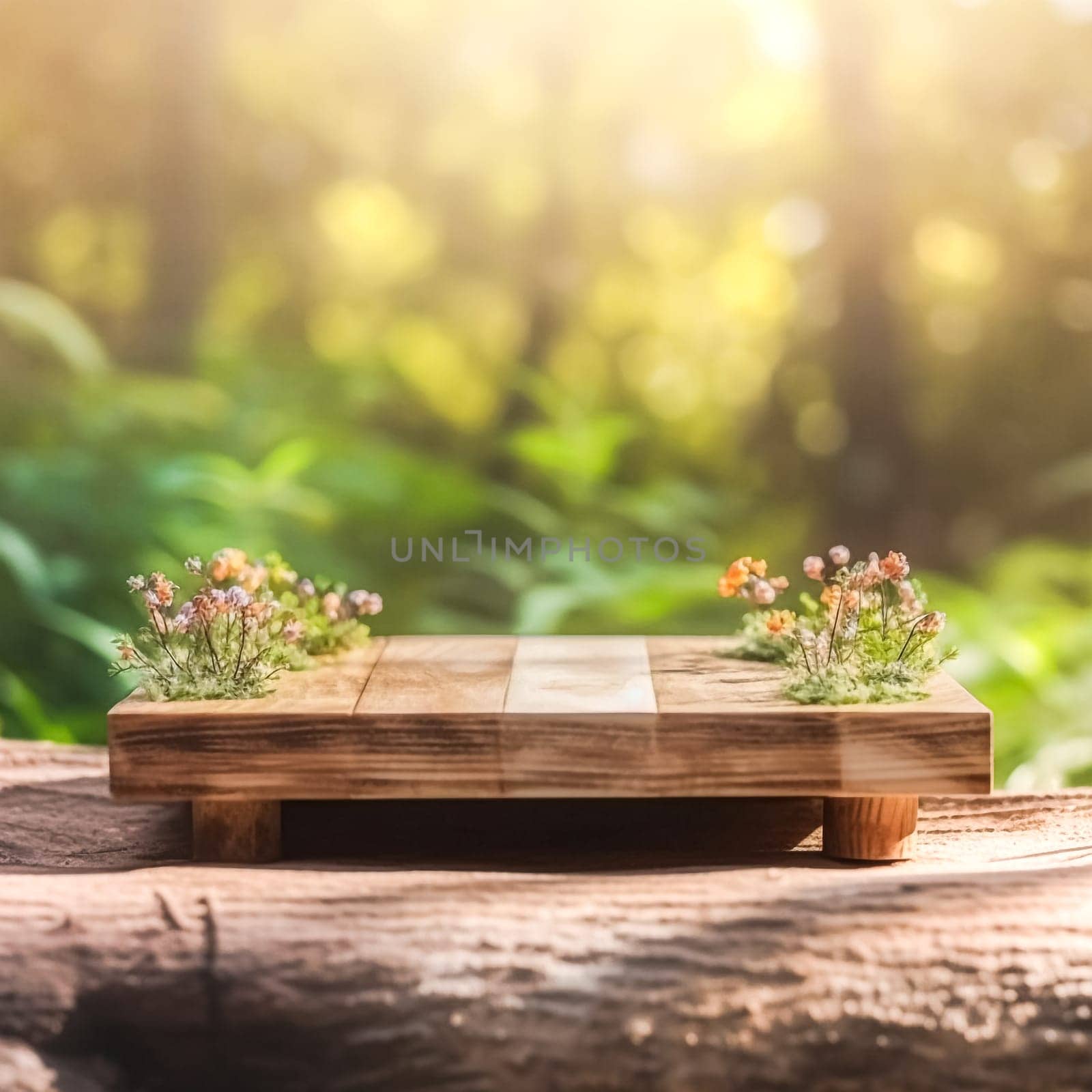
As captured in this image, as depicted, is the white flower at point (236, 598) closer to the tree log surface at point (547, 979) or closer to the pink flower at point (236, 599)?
the pink flower at point (236, 599)

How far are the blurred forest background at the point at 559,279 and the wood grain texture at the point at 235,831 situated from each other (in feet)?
8.20

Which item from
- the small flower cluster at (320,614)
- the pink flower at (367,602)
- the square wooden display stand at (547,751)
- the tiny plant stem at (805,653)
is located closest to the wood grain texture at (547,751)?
the square wooden display stand at (547,751)

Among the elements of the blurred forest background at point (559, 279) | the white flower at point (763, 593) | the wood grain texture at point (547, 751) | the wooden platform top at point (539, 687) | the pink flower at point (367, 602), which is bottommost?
the wood grain texture at point (547, 751)

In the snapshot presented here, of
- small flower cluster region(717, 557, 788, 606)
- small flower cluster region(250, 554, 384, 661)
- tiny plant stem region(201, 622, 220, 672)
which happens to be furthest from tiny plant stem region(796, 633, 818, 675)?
tiny plant stem region(201, 622, 220, 672)

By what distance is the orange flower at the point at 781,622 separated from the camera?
9.43 ft

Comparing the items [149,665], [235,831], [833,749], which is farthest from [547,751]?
[149,665]

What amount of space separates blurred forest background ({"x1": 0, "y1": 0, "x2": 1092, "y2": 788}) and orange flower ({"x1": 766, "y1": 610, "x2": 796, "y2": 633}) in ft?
7.24

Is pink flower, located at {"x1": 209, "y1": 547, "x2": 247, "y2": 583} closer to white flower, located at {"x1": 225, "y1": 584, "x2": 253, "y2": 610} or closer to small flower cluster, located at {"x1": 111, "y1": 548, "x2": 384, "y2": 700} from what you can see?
small flower cluster, located at {"x1": 111, "y1": 548, "x2": 384, "y2": 700}

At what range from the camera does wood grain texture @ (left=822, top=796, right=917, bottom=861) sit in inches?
103

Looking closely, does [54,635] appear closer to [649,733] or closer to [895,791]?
[649,733]

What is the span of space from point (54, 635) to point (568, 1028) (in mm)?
3598

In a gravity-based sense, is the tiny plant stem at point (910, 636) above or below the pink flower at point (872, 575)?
below

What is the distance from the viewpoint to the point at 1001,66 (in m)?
5.16

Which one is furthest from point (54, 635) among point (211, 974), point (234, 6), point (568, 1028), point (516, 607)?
point (568, 1028)
